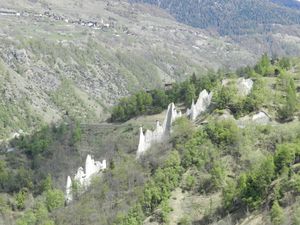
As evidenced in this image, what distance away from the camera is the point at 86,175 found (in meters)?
97.6

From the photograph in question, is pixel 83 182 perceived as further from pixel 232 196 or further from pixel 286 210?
pixel 286 210

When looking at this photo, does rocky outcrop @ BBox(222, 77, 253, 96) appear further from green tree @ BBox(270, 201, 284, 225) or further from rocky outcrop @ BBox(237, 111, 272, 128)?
green tree @ BBox(270, 201, 284, 225)

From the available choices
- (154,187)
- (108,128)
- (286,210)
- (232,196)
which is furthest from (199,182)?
(108,128)

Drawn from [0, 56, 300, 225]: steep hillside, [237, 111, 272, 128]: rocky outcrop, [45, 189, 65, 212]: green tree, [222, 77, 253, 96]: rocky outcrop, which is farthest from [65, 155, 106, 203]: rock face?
[237, 111, 272, 128]: rocky outcrop

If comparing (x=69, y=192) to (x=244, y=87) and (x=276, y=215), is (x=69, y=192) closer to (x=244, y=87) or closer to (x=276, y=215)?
(x=244, y=87)

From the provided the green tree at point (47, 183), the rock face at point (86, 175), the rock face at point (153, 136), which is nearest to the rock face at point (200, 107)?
the rock face at point (153, 136)

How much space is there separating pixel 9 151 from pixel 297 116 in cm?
7331

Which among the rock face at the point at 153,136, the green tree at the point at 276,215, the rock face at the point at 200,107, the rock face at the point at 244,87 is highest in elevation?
the green tree at the point at 276,215

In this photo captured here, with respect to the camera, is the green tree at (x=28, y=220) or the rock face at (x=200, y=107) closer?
the green tree at (x=28, y=220)

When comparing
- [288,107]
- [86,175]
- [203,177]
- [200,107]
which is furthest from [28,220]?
[288,107]

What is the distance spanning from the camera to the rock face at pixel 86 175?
9468 centimetres

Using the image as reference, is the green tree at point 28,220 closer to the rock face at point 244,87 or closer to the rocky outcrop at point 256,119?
the rocky outcrop at point 256,119

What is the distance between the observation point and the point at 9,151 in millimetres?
138125

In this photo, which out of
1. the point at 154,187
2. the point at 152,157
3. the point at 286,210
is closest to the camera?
the point at 286,210
